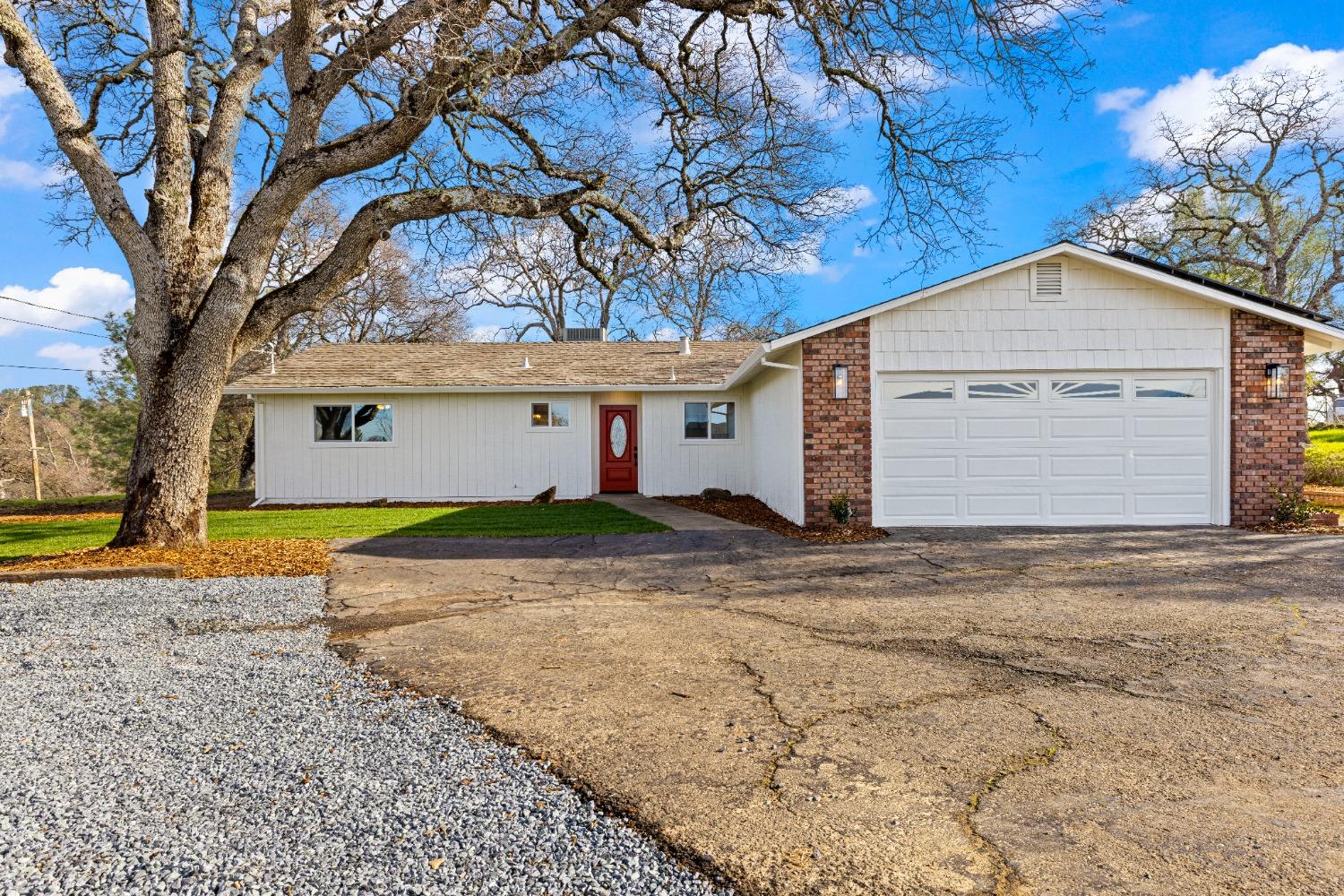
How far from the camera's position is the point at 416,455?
613 inches

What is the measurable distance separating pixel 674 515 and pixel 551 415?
479 centimetres

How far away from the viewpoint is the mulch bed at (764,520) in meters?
9.45

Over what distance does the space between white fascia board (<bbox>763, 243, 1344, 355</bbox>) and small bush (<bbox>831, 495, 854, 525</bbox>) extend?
2.22 metres

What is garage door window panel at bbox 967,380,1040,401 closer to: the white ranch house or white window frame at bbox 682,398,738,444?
the white ranch house

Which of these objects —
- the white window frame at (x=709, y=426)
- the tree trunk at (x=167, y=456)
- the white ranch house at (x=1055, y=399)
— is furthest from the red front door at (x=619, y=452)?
the tree trunk at (x=167, y=456)

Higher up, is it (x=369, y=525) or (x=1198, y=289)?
(x=1198, y=289)

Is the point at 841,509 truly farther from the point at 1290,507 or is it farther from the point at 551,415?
the point at 551,415

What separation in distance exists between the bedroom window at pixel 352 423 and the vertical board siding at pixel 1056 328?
1058cm

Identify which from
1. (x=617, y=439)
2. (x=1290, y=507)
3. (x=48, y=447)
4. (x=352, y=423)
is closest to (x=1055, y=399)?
Result: (x=1290, y=507)

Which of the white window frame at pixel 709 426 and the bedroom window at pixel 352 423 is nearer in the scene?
the bedroom window at pixel 352 423

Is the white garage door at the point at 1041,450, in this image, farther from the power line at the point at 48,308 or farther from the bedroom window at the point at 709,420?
the power line at the point at 48,308

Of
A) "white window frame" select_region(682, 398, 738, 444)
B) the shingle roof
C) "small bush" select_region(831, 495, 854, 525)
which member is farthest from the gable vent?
"white window frame" select_region(682, 398, 738, 444)

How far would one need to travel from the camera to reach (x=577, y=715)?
3.50 m

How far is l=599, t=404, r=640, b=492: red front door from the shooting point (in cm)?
1634
